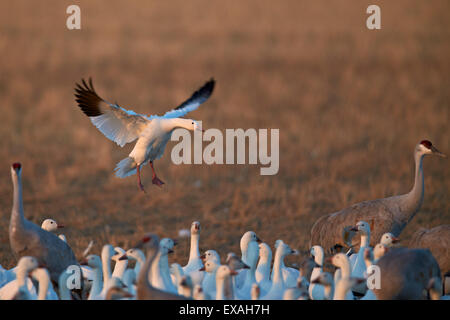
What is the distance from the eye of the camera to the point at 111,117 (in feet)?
28.8

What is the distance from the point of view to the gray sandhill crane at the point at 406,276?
6.70m

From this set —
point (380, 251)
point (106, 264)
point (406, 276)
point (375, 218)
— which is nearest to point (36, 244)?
point (106, 264)

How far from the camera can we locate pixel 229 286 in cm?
654

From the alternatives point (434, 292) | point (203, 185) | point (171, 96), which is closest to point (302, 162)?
point (203, 185)

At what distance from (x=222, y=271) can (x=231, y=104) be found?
1458cm

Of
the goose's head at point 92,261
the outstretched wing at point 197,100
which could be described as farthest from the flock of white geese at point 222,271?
the outstretched wing at point 197,100

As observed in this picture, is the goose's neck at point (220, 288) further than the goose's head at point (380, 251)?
No

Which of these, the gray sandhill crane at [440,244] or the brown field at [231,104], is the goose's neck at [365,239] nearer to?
the gray sandhill crane at [440,244]

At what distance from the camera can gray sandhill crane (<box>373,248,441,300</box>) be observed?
22.0ft

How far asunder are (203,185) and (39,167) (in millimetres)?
3506

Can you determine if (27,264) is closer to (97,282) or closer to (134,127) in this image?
(97,282)

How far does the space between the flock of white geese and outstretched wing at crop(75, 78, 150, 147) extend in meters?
1.32

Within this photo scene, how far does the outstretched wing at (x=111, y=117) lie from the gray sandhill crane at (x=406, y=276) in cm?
334

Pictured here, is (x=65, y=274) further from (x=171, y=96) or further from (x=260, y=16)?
(x=260, y=16)
